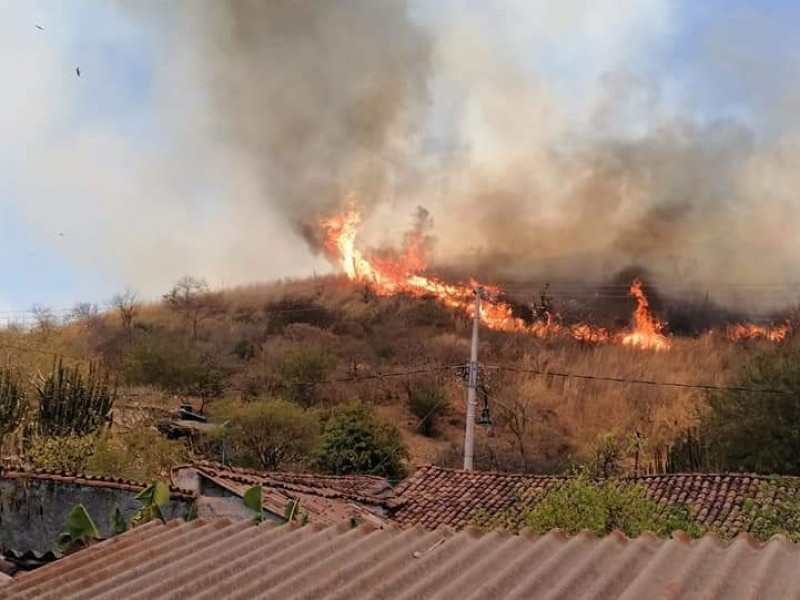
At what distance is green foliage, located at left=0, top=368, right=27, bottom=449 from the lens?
25562 mm

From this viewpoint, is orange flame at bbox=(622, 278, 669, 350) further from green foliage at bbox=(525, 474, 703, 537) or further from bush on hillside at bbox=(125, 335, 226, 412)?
green foliage at bbox=(525, 474, 703, 537)

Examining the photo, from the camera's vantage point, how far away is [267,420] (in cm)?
3375

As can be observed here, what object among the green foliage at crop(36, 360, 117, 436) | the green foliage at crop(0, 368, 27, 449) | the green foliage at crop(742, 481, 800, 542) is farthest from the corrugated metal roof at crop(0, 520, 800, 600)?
the green foliage at crop(36, 360, 117, 436)

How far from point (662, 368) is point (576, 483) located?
142 ft

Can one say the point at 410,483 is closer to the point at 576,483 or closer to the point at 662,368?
the point at 576,483

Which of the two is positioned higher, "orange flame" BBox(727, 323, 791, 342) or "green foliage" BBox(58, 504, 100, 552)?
"green foliage" BBox(58, 504, 100, 552)

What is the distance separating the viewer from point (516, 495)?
20.7 m

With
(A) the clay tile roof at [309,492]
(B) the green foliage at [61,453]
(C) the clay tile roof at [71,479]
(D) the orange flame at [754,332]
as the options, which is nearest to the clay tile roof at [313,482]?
(A) the clay tile roof at [309,492]

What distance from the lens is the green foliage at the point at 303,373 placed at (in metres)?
46.5

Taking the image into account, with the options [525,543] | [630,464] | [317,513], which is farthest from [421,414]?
[525,543]

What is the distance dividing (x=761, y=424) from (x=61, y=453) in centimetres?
2317

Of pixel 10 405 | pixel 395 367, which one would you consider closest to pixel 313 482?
pixel 10 405

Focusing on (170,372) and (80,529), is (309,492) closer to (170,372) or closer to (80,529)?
(80,529)

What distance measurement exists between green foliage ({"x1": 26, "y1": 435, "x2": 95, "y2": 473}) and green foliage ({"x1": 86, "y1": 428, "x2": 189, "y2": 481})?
1.10 feet
